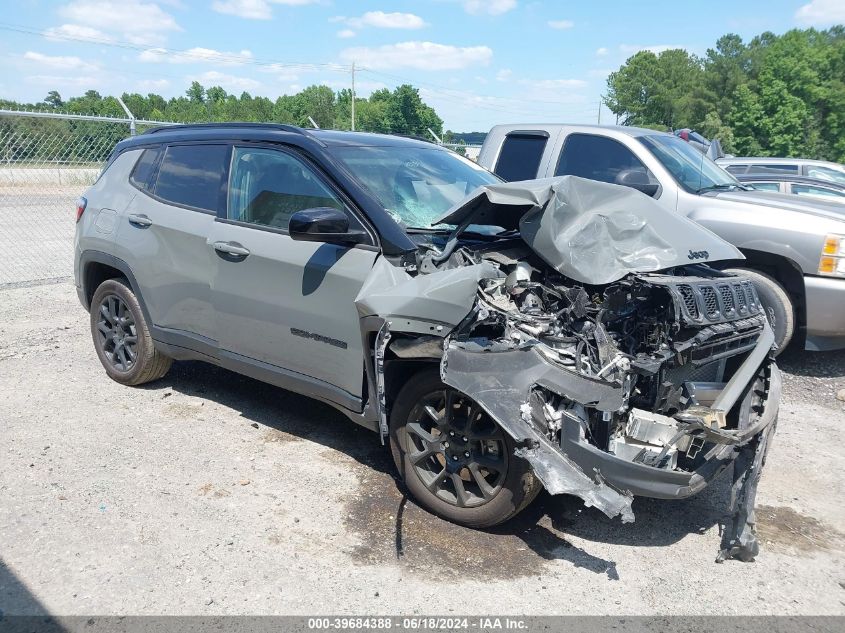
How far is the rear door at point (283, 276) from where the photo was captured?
3.76 m

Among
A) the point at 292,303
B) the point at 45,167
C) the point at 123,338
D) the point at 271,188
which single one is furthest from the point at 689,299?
the point at 45,167

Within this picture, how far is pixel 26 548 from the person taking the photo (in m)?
3.27

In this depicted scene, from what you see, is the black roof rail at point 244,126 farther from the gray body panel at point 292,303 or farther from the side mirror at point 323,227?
the side mirror at point 323,227

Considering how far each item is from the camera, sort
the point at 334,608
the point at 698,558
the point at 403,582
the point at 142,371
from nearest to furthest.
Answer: the point at 334,608 → the point at 403,582 → the point at 698,558 → the point at 142,371

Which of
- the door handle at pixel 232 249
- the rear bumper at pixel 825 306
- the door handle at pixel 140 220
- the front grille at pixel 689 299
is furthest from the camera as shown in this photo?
the rear bumper at pixel 825 306

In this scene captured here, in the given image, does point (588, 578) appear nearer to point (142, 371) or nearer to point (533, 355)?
point (533, 355)

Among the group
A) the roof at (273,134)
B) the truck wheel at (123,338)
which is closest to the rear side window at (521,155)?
the roof at (273,134)

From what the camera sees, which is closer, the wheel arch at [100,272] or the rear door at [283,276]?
the rear door at [283,276]

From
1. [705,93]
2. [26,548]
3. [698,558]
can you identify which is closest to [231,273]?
[26,548]

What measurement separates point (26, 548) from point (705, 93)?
78839mm

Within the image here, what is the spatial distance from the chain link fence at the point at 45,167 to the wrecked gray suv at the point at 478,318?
578 centimetres

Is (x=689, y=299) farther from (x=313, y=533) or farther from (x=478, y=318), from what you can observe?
(x=313, y=533)

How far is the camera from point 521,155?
7.27 m

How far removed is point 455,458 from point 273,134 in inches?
93.5
